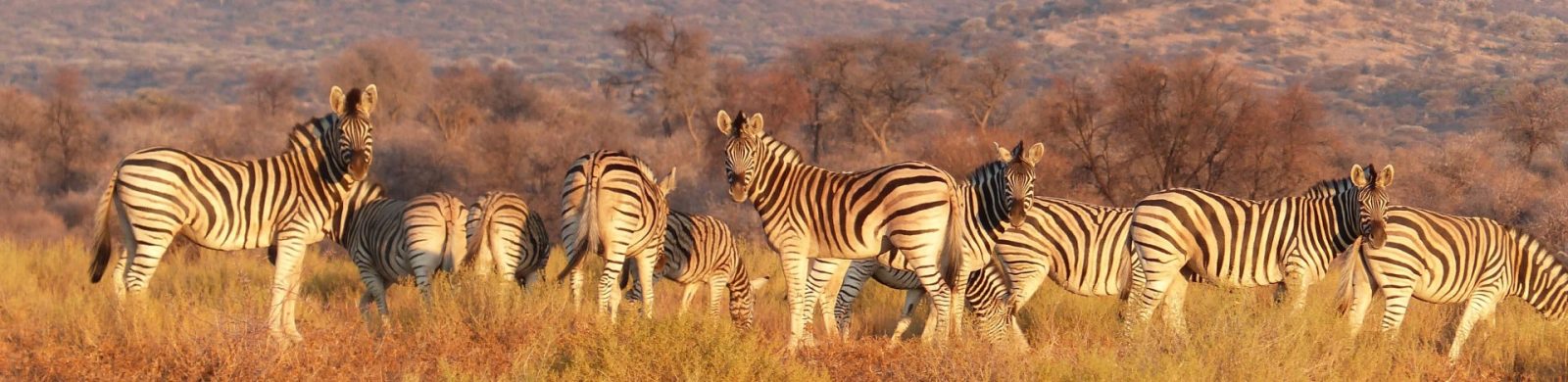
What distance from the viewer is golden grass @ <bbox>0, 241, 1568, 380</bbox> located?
765 centimetres

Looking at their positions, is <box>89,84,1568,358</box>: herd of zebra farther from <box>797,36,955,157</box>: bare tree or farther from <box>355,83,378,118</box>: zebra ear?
<box>797,36,955,157</box>: bare tree

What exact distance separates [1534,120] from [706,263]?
84.8ft

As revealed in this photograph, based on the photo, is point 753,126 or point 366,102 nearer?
point 753,126

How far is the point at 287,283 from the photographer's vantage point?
30.8ft

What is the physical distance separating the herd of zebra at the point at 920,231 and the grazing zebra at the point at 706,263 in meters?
0.59

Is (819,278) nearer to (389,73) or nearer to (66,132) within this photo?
(66,132)

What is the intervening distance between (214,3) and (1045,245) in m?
144

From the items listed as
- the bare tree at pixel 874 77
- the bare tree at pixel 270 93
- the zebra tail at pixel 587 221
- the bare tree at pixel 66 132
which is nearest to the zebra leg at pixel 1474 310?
the zebra tail at pixel 587 221

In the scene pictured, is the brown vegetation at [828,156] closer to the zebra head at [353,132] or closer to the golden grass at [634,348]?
the golden grass at [634,348]

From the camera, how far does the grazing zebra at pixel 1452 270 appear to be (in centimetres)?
899

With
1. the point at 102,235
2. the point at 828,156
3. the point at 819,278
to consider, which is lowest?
the point at 828,156

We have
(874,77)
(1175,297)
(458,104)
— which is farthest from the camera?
(458,104)

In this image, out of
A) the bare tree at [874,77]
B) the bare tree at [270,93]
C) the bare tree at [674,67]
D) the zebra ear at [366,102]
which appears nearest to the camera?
the zebra ear at [366,102]

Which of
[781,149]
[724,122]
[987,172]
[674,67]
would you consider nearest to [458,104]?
[674,67]
